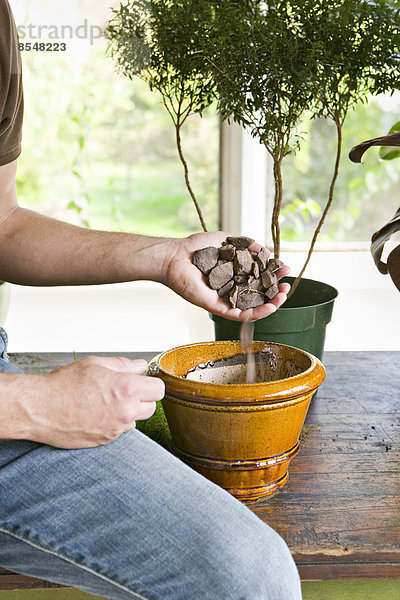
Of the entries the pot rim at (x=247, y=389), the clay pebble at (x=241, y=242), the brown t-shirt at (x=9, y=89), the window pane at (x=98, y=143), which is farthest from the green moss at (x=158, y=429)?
the window pane at (x=98, y=143)

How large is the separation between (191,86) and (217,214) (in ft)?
3.15

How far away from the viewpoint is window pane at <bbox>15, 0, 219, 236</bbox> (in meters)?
2.47

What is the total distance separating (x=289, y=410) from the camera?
115 cm

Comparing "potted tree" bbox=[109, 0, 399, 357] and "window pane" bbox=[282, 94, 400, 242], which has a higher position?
"potted tree" bbox=[109, 0, 399, 357]

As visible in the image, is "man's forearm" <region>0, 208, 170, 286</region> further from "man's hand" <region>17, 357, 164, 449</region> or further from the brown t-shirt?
"man's hand" <region>17, 357, 164, 449</region>

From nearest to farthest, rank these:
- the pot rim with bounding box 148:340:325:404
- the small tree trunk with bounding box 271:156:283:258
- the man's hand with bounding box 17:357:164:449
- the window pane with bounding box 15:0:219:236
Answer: the man's hand with bounding box 17:357:164:449 → the pot rim with bounding box 148:340:325:404 → the small tree trunk with bounding box 271:156:283:258 → the window pane with bounding box 15:0:219:236

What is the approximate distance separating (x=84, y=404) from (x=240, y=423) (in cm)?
26

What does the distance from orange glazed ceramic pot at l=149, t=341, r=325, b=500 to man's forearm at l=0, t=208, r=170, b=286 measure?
20cm

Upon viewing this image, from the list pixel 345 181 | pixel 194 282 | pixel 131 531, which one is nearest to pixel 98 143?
pixel 345 181

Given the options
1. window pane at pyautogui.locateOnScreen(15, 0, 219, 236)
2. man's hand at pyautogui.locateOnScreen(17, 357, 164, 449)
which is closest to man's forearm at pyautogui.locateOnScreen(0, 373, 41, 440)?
man's hand at pyautogui.locateOnScreen(17, 357, 164, 449)

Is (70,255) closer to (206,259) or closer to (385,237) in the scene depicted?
(206,259)

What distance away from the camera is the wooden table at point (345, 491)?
1062mm

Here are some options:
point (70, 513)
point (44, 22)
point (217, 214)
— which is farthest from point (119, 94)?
point (70, 513)

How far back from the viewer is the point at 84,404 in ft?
3.29
